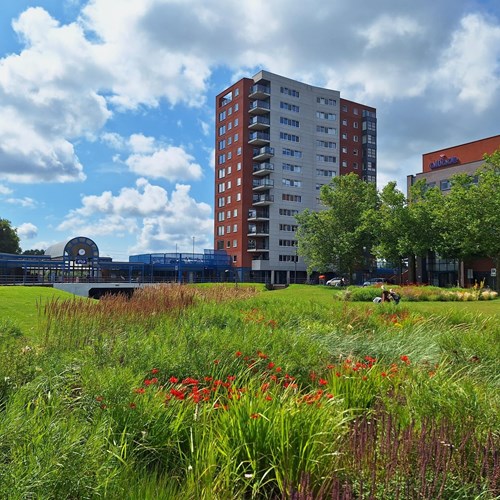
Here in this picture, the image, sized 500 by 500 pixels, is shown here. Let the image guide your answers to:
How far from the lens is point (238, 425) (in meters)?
4.12

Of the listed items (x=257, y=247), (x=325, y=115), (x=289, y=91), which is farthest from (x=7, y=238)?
(x=325, y=115)

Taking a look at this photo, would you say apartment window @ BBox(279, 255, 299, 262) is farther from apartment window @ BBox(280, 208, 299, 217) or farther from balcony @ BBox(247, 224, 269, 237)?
apartment window @ BBox(280, 208, 299, 217)

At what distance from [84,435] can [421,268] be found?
68116 millimetres

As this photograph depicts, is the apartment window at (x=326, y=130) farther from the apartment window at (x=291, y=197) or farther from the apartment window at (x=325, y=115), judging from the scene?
the apartment window at (x=291, y=197)

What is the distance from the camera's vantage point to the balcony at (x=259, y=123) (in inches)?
3300

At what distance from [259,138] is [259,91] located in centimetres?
802

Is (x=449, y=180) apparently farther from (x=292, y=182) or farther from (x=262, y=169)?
(x=262, y=169)

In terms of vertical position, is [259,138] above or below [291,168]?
above

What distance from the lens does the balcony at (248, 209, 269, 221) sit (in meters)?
83.7

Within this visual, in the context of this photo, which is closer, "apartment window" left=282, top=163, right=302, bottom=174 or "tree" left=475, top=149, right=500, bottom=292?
"tree" left=475, top=149, right=500, bottom=292

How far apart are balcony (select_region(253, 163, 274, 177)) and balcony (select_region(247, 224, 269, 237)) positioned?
9127 mm

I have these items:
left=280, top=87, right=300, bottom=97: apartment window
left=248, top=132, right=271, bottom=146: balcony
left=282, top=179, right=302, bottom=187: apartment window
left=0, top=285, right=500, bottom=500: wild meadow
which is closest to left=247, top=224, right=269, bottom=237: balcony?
left=282, top=179, right=302, bottom=187: apartment window

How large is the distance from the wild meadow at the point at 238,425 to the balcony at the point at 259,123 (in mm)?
79325

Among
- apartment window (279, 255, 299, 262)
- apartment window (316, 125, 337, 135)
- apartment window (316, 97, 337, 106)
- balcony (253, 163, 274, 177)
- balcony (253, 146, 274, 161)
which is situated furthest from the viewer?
apartment window (316, 97, 337, 106)
